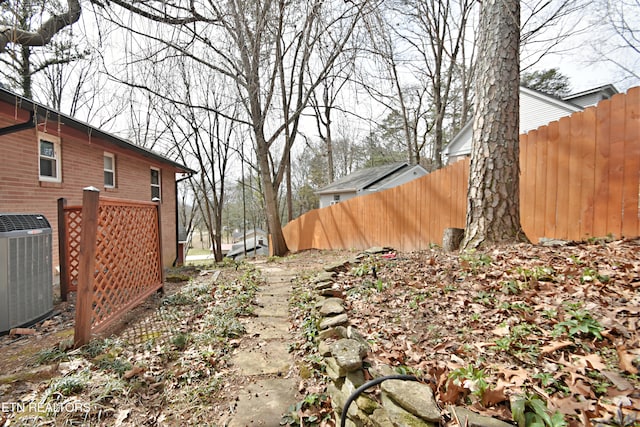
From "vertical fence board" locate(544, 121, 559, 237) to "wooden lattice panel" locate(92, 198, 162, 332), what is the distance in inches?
203

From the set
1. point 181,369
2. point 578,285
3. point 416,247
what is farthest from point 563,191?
point 181,369

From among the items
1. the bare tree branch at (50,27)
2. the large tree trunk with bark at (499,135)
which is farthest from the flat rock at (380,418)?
the bare tree branch at (50,27)

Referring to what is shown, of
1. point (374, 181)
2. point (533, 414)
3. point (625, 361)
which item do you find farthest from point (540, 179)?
point (374, 181)

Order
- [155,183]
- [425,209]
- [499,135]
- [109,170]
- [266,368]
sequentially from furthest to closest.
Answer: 1. [155,183]
2. [109,170]
3. [425,209]
4. [499,135]
5. [266,368]

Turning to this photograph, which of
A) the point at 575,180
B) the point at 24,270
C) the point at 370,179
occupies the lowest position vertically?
the point at 24,270

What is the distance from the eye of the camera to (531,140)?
13.5 ft

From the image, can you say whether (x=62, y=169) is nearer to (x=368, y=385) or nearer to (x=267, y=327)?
(x=267, y=327)

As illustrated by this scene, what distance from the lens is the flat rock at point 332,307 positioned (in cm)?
263

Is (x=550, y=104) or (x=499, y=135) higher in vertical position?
(x=550, y=104)

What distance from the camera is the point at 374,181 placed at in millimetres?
16828

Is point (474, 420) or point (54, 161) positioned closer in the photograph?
point (474, 420)

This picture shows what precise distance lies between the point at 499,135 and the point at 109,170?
912 centimetres

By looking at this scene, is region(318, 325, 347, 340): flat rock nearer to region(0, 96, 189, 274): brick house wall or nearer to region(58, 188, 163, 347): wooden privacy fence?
region(58, 188, 163, 347): wooden privacy fence

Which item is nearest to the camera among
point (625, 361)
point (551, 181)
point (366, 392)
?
point (625, 361)
